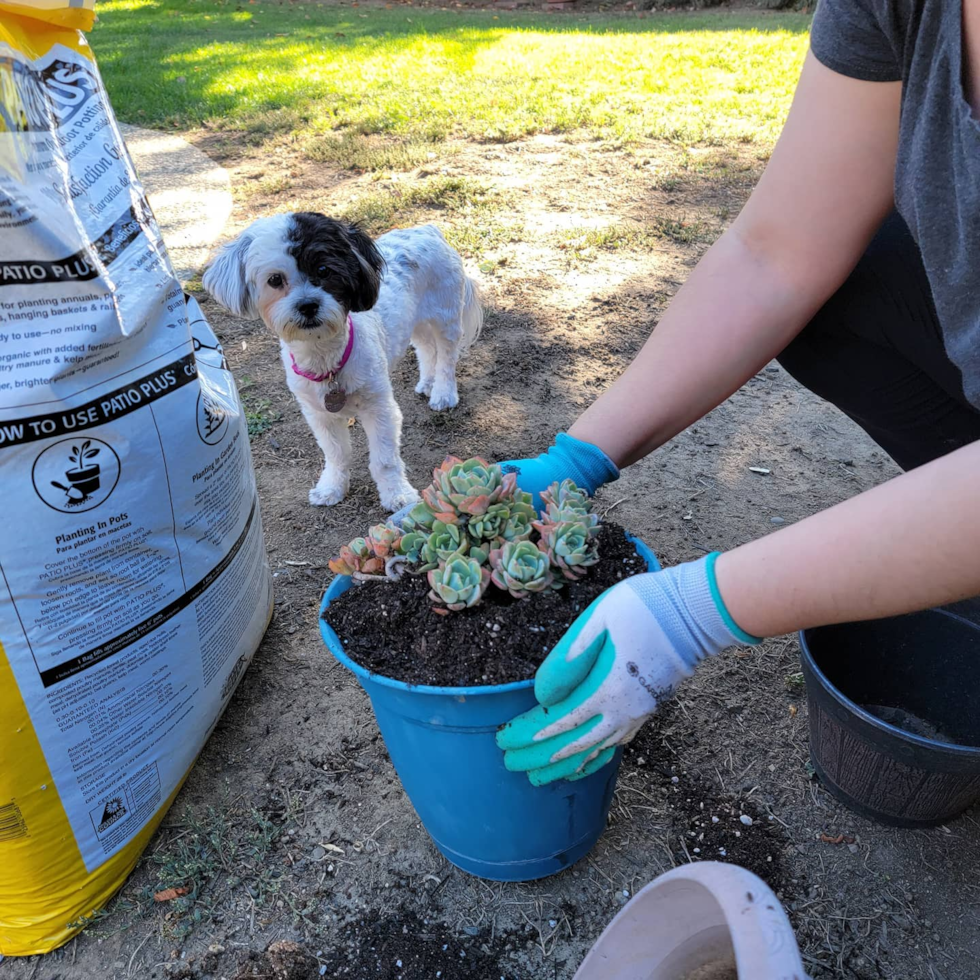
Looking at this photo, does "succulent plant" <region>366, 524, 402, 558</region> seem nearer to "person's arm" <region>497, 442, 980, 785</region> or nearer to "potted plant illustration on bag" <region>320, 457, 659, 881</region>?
"potted plant illustration on bag" <region>320, 457, 659, 881</region>

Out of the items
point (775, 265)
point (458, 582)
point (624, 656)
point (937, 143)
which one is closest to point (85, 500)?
point (458, 582)

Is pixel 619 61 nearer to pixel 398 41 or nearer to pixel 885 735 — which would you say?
pixel 398 41

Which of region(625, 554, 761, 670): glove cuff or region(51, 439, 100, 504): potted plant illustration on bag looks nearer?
region(625, 554, 761, 670): glove cuff

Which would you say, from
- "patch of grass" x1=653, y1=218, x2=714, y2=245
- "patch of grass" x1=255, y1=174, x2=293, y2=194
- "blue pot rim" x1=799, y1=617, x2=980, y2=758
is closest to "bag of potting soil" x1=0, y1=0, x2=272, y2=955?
"blue pot rim" x1=799, y1=617, x2=980, y2=758

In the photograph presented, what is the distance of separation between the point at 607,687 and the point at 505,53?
9.47 metres

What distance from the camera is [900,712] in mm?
1828

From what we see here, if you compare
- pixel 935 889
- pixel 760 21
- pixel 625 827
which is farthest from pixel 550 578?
pixel 760 21

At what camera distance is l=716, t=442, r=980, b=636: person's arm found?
A: 92 centimetres

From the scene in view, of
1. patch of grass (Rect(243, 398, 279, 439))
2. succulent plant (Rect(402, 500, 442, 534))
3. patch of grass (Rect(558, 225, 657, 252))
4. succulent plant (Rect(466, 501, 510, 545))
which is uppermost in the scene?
succulent plant (Rect(466, 501, 510, 545))

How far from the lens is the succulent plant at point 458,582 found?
131cm

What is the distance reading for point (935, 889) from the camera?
1.55m

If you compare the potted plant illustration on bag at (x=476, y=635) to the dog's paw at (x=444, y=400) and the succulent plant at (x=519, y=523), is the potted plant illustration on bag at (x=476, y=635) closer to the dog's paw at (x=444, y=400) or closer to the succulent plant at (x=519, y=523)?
the succulent plant at (x=519, y=523)

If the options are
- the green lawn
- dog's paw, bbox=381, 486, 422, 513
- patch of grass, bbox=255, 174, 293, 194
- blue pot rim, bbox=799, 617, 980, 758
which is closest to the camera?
blue pot rim, bbox=799, 617, 980, 758

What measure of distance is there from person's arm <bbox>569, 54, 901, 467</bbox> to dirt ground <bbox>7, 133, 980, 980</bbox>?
0.81 meters
